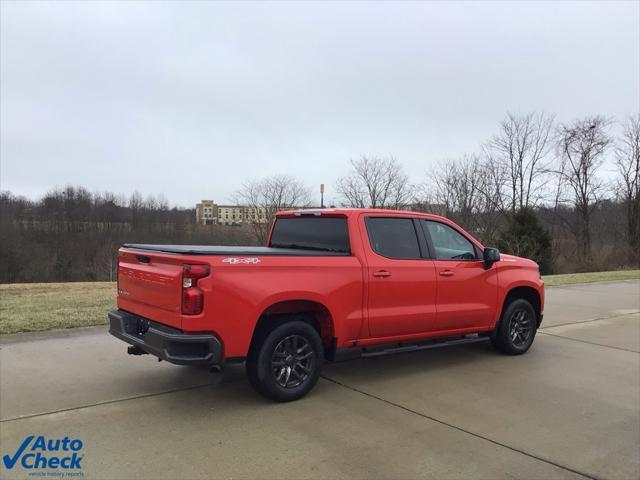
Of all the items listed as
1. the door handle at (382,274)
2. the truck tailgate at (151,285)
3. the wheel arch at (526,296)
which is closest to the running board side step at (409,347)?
the wheel arch at (526,296)

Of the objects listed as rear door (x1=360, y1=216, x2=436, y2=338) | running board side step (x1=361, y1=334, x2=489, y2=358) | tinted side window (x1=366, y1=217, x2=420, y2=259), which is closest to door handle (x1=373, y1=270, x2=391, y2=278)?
rear door (x1=360, y1=216, x2=436, y2=338)

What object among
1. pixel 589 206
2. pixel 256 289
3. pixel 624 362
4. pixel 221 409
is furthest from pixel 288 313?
pixel 589 206

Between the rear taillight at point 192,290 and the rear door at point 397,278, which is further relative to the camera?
the rear door at point 397,278

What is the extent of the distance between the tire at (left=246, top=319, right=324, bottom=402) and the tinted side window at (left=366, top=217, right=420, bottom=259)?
1.26 m

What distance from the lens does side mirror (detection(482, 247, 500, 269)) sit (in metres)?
6.36

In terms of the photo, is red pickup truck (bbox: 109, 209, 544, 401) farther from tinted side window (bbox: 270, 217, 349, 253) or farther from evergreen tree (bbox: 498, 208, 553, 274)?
evergreen tree (bbox: 498, 208, 553, 274)

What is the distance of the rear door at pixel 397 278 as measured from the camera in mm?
5383

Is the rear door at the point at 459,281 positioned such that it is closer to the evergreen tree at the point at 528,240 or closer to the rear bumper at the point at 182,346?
the rear bumper at the point at 182,346

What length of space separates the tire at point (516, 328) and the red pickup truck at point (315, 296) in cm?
2

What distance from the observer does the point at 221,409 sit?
4.62 m

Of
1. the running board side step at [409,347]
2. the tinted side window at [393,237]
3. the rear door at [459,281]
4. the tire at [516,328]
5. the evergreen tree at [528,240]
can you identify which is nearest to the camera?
the running board side step at [409,347]

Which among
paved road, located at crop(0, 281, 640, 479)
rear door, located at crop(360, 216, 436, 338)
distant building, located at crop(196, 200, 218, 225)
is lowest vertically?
paved road, located at crop(0, 281, 640, 479)

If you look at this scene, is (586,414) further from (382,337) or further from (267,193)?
(267,193)

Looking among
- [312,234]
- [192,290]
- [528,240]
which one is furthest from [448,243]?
[528,240]
